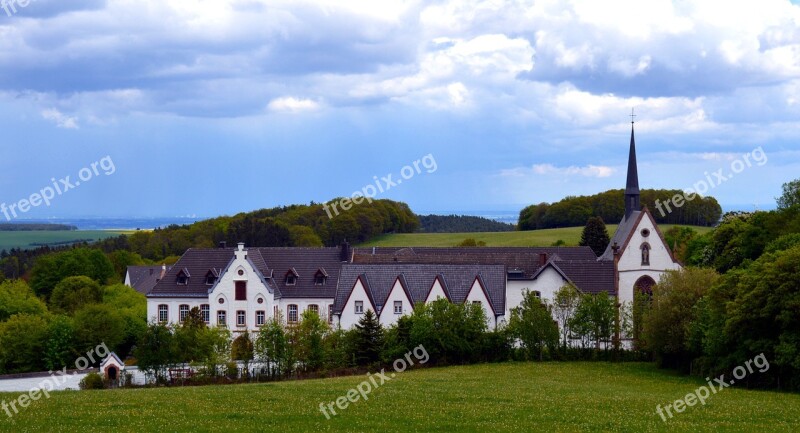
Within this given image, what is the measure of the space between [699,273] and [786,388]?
47.8 feet

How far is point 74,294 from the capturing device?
10800cm

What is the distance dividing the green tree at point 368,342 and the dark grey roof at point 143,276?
2418 inches

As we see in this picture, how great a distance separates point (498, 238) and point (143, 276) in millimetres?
76771

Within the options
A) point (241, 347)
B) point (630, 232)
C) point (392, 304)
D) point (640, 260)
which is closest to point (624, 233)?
point (630, 232)

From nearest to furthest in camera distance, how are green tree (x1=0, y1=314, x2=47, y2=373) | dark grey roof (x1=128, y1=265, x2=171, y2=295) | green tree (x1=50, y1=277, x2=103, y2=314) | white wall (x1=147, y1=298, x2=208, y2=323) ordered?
green tree (x1=0, y1=314, x2=47, y2=373), white wall (x1=147, y1=298, x2=208, y2=323), green tree (x1=50, y1=277, x2=103, y2=314), dark grey roof (x1=128, y1=265, x2=171, y2=295)

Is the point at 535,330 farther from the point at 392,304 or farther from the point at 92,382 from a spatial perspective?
the point at 92,382

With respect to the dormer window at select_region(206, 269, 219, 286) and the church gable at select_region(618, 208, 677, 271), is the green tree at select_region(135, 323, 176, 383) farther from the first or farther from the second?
the church gable at select_region(618, 208, 677, 271)

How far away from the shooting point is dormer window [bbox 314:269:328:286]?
80.7 meters

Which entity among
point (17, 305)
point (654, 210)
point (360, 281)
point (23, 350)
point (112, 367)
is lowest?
point (112, 367)

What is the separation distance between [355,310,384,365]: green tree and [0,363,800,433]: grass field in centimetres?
1600

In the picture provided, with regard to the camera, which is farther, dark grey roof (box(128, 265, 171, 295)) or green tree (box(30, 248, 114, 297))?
green tree (box(30, 248, 114, 297))

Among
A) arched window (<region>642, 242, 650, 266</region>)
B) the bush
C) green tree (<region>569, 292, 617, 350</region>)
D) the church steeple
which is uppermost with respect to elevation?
the church steeple

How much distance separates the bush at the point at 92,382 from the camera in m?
56.1

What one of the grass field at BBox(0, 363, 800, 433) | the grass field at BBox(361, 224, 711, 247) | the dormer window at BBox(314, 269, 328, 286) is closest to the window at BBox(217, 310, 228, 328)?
the dormer window at BBox(314, 269, 328, 286)
